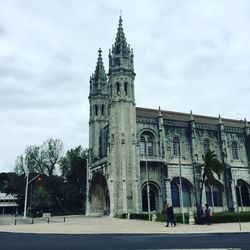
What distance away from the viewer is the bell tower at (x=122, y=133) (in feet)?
128

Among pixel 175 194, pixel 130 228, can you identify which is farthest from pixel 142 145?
pixel 130 228

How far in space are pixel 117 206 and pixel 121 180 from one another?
10.7ft

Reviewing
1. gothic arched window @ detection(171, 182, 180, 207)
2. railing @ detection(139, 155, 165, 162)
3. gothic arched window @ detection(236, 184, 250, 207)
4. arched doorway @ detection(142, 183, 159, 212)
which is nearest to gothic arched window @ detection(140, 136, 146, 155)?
railing @ detection(139, 155, 165, 162)

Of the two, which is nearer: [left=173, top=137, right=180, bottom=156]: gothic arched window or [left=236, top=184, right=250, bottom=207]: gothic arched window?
[left=173, top=137, right=180, bottom=156]: gothic arched window

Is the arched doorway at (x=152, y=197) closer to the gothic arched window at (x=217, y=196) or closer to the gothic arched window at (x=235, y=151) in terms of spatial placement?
the gothic arched window at (x=217, y=196)

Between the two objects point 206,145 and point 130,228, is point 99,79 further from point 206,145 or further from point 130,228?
point 130,228

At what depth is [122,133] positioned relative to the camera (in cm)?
4156

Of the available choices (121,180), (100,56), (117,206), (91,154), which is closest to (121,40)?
Answer: (100,56)

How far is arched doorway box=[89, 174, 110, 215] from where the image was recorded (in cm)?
4617

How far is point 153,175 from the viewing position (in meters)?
42.8

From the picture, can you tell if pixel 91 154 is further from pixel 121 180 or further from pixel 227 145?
pixel 227 145

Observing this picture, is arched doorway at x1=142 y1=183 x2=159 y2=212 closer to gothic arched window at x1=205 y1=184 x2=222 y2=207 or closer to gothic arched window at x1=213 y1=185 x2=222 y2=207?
gothic arched window at x1=205 y1=184 x2=222 y2=207

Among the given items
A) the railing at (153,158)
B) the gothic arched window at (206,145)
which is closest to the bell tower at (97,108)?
the railing at (153,158)

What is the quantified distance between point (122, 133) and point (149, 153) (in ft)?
18.1
